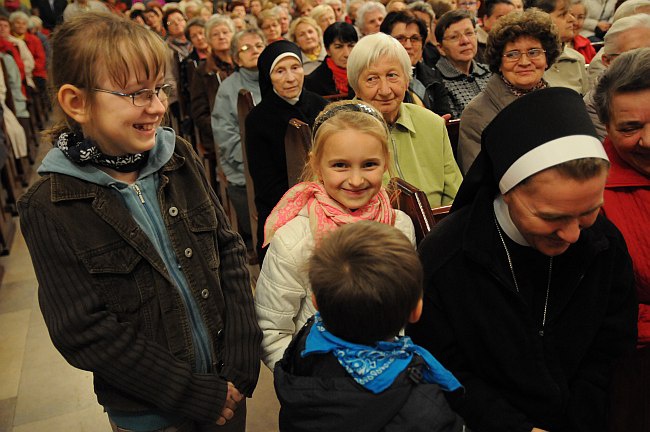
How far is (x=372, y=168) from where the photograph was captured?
1714 millimetres

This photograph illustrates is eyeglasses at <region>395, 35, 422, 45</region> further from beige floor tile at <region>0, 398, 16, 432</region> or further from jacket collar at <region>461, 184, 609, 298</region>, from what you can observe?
beige floor tile at <region>0, 398, 16, 432</region>

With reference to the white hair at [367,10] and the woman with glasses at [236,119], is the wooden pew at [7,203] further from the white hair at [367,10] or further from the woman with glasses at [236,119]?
the white hair at [367,10]

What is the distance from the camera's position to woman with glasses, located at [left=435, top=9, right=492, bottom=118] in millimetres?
3592

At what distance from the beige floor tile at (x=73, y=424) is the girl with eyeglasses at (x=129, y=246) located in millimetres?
1246

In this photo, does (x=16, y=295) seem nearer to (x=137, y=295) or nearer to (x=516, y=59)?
(x=137, y=295)

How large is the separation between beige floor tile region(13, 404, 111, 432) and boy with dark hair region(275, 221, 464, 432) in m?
1.77

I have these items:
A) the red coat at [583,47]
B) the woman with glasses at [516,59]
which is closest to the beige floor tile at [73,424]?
the woman with glasses at [516,59]

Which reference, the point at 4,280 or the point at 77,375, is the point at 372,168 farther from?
the point at 4,280

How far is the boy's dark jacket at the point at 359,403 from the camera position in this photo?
41.4 inches

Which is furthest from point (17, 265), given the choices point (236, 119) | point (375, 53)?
point (375, 53)

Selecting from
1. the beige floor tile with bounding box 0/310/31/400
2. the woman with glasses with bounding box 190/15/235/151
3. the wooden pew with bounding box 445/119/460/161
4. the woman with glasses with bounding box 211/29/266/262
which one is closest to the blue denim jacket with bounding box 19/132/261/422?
the wooden pew with bounding box 445/119/460/161

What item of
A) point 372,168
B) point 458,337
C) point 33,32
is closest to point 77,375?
point 372,168

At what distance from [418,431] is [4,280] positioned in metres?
3.70

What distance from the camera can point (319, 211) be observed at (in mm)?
1678
